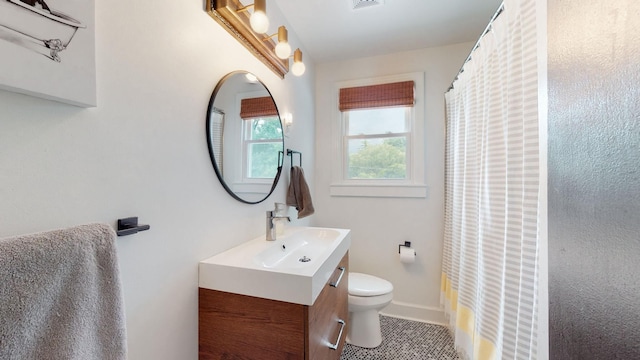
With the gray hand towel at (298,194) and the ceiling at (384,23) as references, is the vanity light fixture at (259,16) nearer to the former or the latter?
the ceiling at (384,23)

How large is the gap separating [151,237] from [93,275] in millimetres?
276

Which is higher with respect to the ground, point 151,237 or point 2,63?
point 2,63

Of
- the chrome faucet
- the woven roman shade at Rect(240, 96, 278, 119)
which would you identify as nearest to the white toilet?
the chrome faucet

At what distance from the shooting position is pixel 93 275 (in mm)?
537

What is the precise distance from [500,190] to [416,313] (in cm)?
161

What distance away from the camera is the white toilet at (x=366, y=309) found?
66.9 inches

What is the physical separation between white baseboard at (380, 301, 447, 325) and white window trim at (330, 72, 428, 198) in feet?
3.34

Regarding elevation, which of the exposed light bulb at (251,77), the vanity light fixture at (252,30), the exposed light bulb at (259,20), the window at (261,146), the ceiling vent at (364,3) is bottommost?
the window at (261,146)

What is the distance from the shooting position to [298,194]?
1858mm

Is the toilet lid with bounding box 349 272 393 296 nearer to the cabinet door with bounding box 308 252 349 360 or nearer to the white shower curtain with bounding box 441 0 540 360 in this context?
the cabinet door with bounding box 308 252 349 360

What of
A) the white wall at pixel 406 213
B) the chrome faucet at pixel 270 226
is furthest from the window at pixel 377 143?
the chrome faucet at pixel 270 226

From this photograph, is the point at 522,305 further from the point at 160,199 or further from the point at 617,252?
the point at 160,199

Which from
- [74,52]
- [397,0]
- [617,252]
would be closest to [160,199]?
[74,52]

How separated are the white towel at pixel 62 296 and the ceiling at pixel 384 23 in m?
1.80
